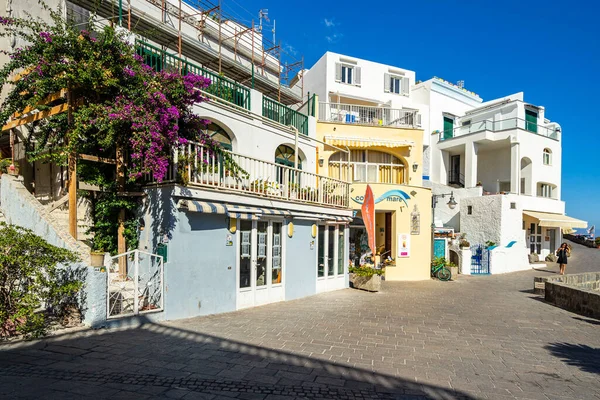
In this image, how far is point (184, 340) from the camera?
678 centimetres

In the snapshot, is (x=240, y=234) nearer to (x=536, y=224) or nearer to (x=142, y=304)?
(x=142, y=304)

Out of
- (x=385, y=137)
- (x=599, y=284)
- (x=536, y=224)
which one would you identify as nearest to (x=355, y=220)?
(x=385, y=137)

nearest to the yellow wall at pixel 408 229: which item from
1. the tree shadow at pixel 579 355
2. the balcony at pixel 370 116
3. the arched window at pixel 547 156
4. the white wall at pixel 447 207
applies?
the balcony at pixel 370 116

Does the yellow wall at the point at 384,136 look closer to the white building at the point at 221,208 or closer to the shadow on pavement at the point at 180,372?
the white building at the point at 221,208

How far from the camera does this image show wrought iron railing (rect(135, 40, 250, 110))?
10.7 metres

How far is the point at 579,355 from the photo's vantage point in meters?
7.10

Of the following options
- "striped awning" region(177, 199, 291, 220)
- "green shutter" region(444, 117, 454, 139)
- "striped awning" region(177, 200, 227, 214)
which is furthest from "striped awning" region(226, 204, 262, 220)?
"green shutter" region(444, 117, 454, 139)

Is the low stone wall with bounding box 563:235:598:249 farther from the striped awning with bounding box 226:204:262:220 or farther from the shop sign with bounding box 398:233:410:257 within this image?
the striped awning with bounding box 226:204:262:220

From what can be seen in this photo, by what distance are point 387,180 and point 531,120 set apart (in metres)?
17.4

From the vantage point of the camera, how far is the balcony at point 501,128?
26.0 metres

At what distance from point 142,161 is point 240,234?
313cm

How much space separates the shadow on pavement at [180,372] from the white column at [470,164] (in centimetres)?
2126

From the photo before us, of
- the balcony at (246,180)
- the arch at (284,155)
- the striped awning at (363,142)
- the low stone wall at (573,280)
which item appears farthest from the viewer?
the striped awning at (363,142)

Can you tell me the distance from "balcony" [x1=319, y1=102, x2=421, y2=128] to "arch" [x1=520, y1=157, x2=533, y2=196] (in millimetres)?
12957
